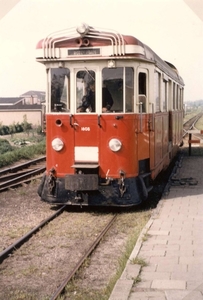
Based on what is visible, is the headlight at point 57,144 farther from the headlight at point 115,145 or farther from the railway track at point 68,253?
the railway track at point 68,253

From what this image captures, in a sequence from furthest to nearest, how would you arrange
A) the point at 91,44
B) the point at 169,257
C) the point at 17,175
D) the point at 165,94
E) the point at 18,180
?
the point at 17,175 → the point at 18,180 → the point at 165,94 → the point at 91,44 → the point at 169,257

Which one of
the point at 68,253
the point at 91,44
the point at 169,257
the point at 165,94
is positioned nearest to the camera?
the point at 169,257

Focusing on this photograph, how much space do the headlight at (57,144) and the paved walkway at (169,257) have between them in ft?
7.01

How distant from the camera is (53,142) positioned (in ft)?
29.2

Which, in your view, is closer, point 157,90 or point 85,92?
point 85,92

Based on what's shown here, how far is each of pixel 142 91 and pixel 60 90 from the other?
160cm

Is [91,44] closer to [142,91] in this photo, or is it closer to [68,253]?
[142,91]

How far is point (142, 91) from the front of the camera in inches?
361

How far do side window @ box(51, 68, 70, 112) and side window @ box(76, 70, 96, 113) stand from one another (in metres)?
0.23

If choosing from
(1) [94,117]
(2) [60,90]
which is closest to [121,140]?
(1) [94,117]

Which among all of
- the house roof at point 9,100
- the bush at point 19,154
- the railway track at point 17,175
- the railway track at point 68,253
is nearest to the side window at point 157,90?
the railway track at point 68,253

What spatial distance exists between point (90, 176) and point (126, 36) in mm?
2600

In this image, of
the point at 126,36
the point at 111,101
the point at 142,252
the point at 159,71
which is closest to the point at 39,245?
the point at 142,252

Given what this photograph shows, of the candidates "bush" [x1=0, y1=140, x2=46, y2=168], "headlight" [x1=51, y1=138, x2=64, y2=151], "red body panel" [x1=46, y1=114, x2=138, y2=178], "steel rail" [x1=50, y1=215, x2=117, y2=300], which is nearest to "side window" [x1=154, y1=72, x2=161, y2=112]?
"red body panel" [x1=46, y1=114, x2=138, y2=178]
